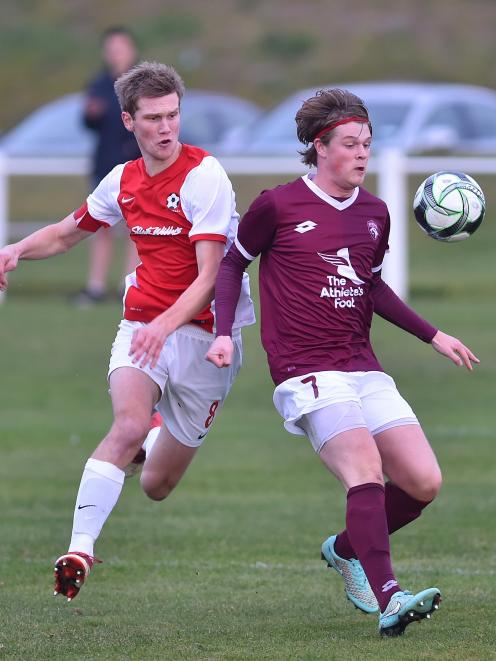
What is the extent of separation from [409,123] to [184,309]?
14100 mm

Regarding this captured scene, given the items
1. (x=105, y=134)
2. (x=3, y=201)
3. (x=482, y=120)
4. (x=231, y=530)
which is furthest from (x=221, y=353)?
(x=482, y=120)

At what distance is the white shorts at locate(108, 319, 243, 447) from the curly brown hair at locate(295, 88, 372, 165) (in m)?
1.00

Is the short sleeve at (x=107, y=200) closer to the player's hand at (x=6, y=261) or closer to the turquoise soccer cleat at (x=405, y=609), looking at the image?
the player's hand at (x=6, y=261)

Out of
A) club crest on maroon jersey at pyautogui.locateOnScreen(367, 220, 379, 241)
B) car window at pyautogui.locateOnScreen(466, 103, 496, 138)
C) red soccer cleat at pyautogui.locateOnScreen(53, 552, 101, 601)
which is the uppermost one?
club crest on maroon jersey at pyautogui.locateOnScreen(367, 220, 379, 241)

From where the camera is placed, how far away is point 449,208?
6203 millimetres

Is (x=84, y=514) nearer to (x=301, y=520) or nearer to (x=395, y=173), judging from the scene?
(x=301, y=520)

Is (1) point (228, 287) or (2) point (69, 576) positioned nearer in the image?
(2) point (69, 576)

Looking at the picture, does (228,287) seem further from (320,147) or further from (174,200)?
(320,147)

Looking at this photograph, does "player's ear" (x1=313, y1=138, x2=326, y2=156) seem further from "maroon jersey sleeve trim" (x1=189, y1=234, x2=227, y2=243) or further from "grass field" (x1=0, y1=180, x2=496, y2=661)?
"grass field" (x1=0, y1=180, x2=496, y2=661)

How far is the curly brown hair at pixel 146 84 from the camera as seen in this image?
20.0ft

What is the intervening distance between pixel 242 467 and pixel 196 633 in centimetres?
429

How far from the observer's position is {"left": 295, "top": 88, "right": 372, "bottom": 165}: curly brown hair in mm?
5883

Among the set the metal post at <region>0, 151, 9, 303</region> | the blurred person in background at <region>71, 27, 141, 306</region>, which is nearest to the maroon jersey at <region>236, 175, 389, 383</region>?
the blurred person in background at <region>71, 27, 141, 306</region>

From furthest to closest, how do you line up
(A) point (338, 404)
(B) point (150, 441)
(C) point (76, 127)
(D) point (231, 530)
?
(C) point (76, 127) → (D) point (231, 530) → (B) point (150, 441) → (A) point (338, 404)
